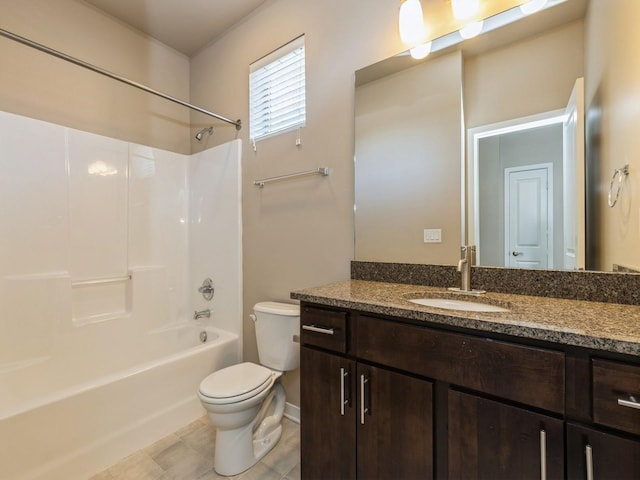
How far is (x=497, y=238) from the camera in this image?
131 centimetres

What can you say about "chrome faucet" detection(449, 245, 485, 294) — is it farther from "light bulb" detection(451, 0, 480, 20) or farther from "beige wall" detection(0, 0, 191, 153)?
"beige wall" detection(0, 0, 191, 153)

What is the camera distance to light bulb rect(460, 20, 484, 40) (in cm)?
132

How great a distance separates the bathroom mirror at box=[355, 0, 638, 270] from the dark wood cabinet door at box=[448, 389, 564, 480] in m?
0.65

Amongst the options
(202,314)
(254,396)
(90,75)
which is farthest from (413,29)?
(202,314)

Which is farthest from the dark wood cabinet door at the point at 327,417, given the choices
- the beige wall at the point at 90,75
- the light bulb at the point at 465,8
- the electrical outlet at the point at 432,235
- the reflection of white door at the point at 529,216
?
the beige wall at the point at 90,75

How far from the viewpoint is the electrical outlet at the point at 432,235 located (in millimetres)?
1450

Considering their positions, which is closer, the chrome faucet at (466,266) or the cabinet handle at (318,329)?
the cabinet handle at (318,329)

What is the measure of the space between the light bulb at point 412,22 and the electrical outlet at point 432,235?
0.92 m

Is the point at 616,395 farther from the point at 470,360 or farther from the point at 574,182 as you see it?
the point at 574,182

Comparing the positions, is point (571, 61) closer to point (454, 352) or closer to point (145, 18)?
point (454, 352)

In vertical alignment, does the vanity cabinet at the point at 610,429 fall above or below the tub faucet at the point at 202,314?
above

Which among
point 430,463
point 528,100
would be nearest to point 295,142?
point 528,100

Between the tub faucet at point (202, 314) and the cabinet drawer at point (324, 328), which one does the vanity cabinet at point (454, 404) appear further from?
the tub faucet at point (202, 314)

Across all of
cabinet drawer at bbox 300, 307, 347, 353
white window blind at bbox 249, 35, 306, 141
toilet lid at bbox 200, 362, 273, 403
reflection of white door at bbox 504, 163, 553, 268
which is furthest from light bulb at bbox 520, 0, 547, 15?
toilet lid at bbox 200, 362, 273, 403
